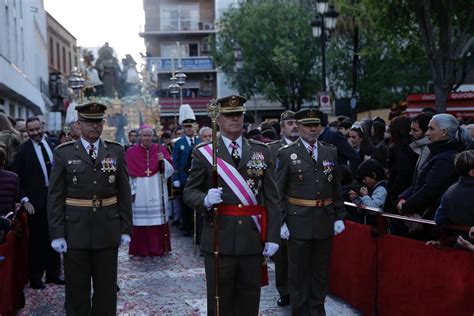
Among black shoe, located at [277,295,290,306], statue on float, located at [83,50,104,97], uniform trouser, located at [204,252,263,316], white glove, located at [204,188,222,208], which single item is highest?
statue on float, located at [83,50,104,97]

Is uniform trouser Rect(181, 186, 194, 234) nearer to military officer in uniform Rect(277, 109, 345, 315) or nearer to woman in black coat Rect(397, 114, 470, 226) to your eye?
military officer in uniform Rect(277, 109, 345, 315)

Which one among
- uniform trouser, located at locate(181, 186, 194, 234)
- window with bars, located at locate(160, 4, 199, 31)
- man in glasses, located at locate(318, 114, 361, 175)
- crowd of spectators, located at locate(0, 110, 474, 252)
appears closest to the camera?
crowd of spectators, located at locate(0, 110, 474, 252)

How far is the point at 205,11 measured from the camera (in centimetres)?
5322

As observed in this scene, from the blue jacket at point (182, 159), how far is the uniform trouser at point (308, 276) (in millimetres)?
6049

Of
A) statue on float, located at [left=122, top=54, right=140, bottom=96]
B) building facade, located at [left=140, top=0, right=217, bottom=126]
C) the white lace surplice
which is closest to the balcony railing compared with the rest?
building facade, located at [left=140, top=0, right=217, bottom=126]

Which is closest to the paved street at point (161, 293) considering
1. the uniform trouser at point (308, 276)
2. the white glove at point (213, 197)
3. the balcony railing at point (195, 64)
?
the uniform trouser at point (308, 276)

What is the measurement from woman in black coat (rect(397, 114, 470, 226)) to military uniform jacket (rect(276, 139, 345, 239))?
701mm

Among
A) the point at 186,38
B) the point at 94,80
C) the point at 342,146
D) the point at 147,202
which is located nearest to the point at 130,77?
the point at 94,80

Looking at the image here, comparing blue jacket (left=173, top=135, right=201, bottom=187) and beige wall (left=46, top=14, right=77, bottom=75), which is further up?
beige wall (left=46, top=14, right=77, bottom=75)

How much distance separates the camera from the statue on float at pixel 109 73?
2545 centimetres

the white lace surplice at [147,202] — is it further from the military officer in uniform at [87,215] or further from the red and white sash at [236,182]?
the red and white sash at [236,182]

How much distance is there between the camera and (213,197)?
16.7 feet

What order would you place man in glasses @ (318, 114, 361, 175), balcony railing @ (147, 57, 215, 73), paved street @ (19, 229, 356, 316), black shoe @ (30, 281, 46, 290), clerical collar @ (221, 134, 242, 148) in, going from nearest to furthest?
1. clerical collar @ (221, 134, 242, 148)
2. paved street @ (19, 229, 356, 316)
3. black shoe @ (30, 281, 46, 290)
4. man in glasses @ (318, 114, 361, 175)
5. balcony railing @ (147, 57, 215, 73)

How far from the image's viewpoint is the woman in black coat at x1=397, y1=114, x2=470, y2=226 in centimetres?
592
